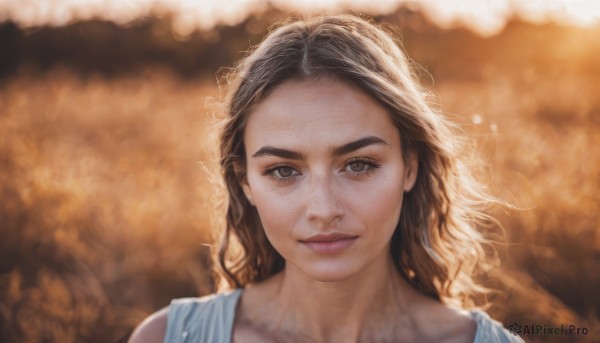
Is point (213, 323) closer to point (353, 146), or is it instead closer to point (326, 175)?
point (326, 175)

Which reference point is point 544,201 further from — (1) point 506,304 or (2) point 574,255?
(1) point 506,304

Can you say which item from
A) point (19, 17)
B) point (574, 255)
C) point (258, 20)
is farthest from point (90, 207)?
point (258, 20)

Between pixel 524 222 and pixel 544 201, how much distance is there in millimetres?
194

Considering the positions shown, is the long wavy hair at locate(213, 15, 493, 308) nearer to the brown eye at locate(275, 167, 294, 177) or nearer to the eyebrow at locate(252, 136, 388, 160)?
the eyebrow at locate(252, 136, 388, 160)

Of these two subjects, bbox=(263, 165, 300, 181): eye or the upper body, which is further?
the upper body

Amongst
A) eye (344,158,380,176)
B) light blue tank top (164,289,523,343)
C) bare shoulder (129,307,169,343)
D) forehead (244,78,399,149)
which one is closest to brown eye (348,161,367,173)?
eye (344,158,380,176)

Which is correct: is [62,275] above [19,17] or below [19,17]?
below

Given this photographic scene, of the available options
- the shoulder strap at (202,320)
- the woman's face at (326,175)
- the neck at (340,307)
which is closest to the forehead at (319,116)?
the woman's face at (326,175)

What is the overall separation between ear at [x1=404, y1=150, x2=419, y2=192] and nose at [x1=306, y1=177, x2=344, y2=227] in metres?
0.43

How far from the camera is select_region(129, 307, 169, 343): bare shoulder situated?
2.51 metres

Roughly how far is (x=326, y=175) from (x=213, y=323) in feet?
2.92

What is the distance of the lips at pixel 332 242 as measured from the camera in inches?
83.0

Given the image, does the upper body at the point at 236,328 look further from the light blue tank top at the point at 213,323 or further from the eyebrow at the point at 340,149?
the eyebrow at the point at 340,149

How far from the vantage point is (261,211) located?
230cm
